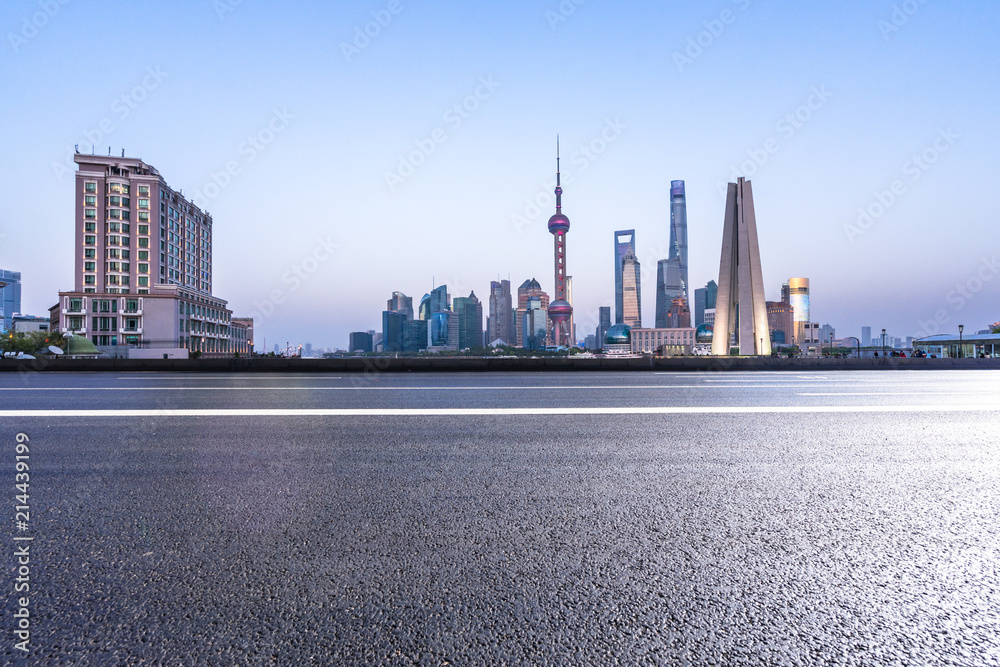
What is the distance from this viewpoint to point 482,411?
276 inches

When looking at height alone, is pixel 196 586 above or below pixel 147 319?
below

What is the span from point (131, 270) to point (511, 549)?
10454cm

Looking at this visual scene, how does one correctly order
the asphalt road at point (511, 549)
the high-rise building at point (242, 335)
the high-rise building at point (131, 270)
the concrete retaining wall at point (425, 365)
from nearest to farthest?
the asphalt road at point (511, 549) < the concrete retaining wall at point (425, 365) < the high-rise building at point (131, 270) < the high-rise building at point (242, 335)

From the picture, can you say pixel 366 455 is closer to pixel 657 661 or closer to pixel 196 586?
pixel 196 586

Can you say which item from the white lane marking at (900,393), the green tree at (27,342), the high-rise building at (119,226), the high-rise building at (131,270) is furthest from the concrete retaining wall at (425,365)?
the high-rise building at (119,226)

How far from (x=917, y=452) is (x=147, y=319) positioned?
89.0 metres

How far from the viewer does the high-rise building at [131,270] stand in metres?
73.1

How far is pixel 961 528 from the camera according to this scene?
8.35ft

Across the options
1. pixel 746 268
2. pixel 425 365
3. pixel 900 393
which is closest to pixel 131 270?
pixel 425 365

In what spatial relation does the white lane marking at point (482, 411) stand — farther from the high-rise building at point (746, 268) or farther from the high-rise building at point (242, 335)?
the high-rise building at point (242, 335)

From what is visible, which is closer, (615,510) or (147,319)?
(615,510)

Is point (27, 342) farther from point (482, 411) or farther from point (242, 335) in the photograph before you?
point (482, 411)

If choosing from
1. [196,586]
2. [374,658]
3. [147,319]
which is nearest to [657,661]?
[374,658]

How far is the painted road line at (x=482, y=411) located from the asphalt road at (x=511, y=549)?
1.64m
